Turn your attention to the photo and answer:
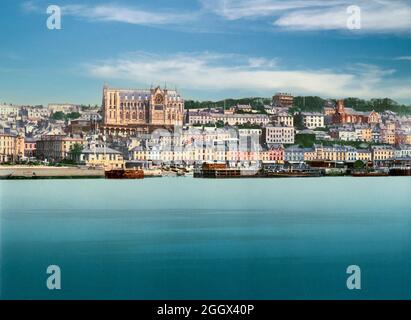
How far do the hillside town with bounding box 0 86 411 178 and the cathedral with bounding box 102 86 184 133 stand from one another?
0.07 feet

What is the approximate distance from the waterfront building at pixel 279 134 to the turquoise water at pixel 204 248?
1105cm

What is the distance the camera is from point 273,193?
40.9ft

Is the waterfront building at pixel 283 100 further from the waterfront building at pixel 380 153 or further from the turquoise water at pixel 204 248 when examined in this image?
the turquoise water at pixel 204 248

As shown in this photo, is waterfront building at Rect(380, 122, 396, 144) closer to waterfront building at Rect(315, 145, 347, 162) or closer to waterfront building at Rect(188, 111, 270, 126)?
waterfront building at Rect(315, 145, 347, 162)

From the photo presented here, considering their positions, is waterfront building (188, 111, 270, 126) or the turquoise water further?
waterfront building (188, 111, 270, 126)

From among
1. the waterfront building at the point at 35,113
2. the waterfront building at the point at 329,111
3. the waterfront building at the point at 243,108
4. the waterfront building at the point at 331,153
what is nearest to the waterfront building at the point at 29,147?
the waterfront building at the point at 35,113

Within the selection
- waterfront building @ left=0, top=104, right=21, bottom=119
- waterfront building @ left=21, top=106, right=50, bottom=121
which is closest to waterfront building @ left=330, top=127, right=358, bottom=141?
waterfront building @ left=21, top=106, right=50, bottom=121

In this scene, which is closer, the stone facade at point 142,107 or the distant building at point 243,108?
the stone facade at point 142,107

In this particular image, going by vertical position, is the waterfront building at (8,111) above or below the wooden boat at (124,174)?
above

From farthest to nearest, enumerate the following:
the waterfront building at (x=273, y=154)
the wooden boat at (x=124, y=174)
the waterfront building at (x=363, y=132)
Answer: the waterfront building at (x=363, y=132), the waterfront building at (x=273, y=154), the wooden boat at (x=124, y=174)

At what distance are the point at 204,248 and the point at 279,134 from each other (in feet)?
52.8

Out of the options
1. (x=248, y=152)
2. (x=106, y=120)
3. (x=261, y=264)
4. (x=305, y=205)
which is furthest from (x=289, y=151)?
(x=261, y=264)

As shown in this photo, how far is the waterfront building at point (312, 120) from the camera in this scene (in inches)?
881

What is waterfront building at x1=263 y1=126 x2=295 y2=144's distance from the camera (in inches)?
853
